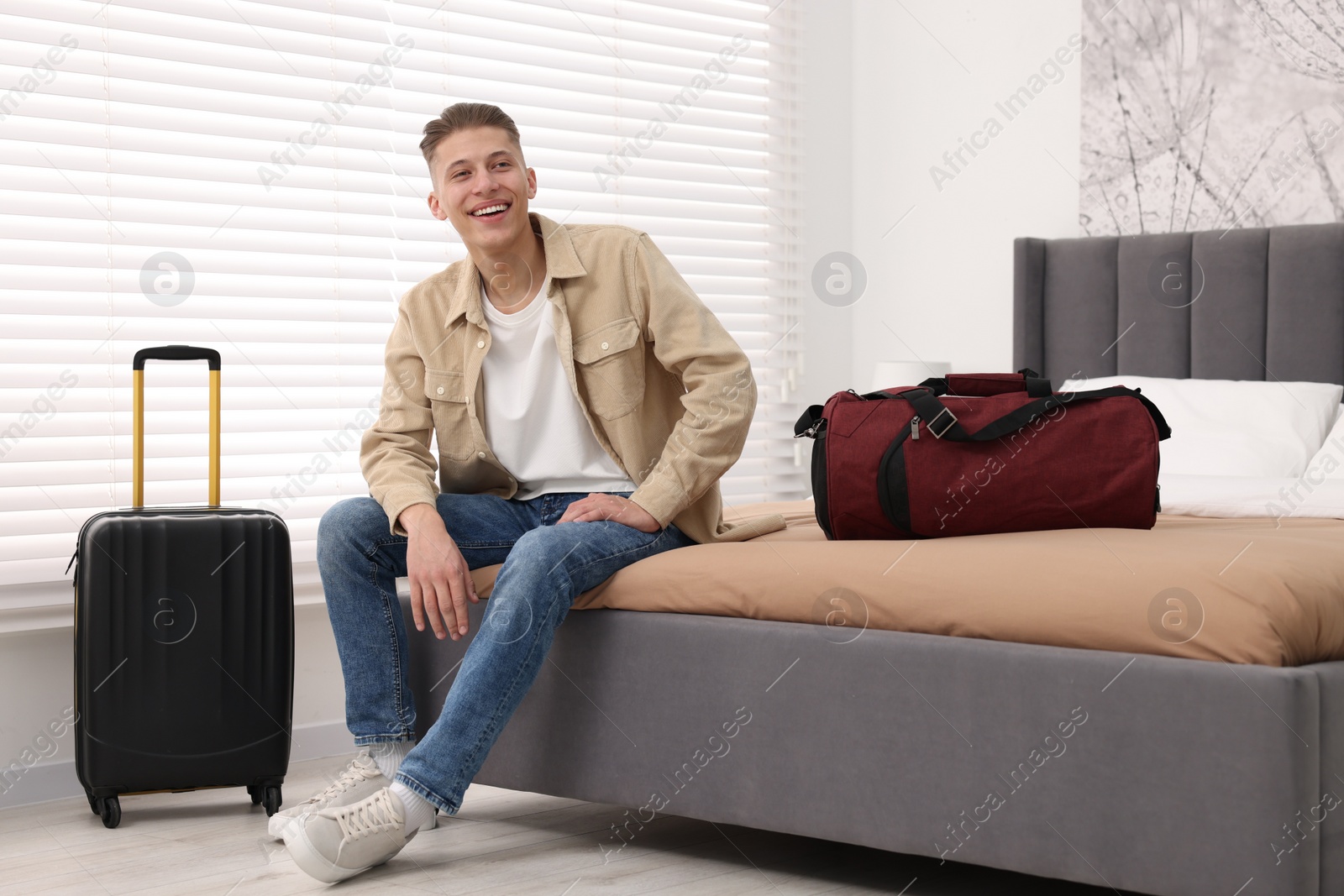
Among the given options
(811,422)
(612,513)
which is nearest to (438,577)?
(612,513)

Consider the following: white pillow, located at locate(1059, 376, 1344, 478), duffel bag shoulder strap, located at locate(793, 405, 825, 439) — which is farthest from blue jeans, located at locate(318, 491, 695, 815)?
white pillow, located at locate(1059, 376, 1344, 478)

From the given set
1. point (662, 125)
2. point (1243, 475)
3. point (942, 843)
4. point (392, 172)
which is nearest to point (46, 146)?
point (392, 172)

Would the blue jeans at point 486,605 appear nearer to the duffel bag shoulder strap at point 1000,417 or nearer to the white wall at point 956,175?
the duffel bag shoulder strap at point 1000,417

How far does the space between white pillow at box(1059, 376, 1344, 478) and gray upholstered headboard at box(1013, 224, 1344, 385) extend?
0.22 m

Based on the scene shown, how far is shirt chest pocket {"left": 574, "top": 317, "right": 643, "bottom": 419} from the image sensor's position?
2.22 m

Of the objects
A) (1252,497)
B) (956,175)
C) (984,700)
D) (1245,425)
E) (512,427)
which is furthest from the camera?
(956,175)

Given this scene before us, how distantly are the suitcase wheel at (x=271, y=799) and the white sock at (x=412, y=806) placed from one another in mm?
706

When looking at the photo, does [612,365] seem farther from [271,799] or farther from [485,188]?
[271,799]

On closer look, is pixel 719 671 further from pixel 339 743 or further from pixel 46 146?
pixel 46 146

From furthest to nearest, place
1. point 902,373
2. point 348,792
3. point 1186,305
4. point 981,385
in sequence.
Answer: point 902,373 < point 1186,305 < point 981,385 < point 348,792

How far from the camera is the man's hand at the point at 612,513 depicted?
6.95 ft

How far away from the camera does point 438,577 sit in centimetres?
207

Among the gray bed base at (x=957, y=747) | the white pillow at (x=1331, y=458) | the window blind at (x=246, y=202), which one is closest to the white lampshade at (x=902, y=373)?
the window blind at (x=246, y=202)

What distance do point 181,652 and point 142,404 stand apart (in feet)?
1.69
